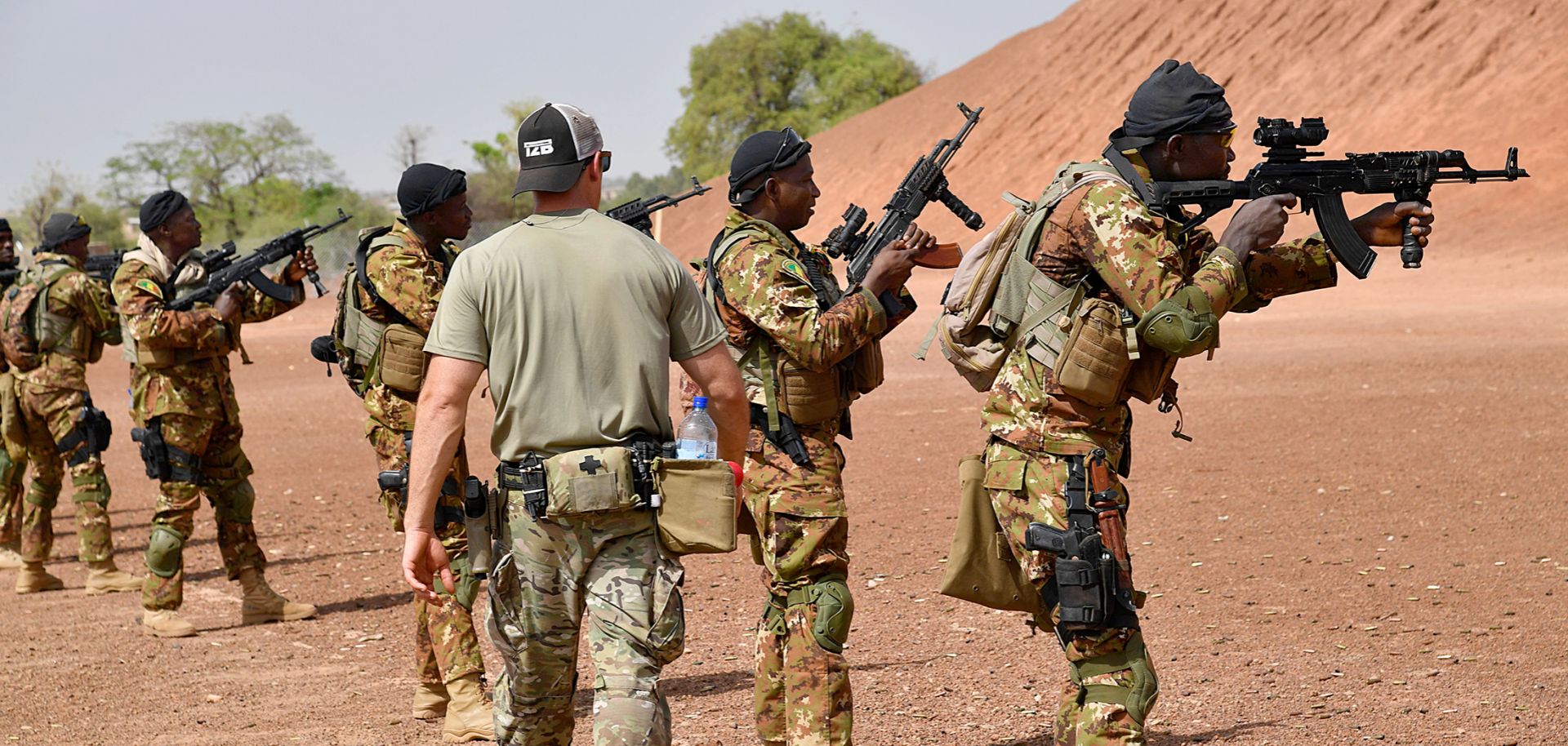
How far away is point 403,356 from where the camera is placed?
5.95 m

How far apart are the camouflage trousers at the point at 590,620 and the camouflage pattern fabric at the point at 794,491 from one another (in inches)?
38.5

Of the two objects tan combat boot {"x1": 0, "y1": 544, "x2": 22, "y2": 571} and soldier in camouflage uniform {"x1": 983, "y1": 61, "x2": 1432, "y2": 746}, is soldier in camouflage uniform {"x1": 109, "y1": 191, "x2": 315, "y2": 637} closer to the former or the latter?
tan combat boot {"x1": 0, "y1": 544, "x2": 22, "y2": 571}

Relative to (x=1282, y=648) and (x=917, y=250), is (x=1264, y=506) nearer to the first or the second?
(x=1282, y=648)

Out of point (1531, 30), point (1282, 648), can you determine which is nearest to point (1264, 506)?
point (1282, 648)

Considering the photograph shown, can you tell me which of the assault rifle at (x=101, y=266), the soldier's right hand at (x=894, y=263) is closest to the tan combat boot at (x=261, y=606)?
the assault rifle at (x=101, y=266)

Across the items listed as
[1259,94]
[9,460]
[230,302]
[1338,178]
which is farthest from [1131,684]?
[1259,94]

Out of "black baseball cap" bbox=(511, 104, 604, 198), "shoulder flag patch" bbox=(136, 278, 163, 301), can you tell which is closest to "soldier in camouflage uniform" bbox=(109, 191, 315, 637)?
"shoulder flag patch" bbox=(136, 278, 163, 301)

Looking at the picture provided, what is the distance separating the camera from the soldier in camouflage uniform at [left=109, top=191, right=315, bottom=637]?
25.4ft

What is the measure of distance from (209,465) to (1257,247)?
582cm

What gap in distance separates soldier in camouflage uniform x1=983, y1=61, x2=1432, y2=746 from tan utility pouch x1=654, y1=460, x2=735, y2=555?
0.91 m

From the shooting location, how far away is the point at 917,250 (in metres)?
5.20

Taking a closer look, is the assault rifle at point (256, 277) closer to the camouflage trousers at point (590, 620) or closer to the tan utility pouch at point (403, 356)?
the tan utility pouch at point (403, 356)

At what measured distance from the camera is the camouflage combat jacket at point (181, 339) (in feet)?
25.2

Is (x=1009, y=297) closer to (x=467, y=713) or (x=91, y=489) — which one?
(x=467, y=713)
